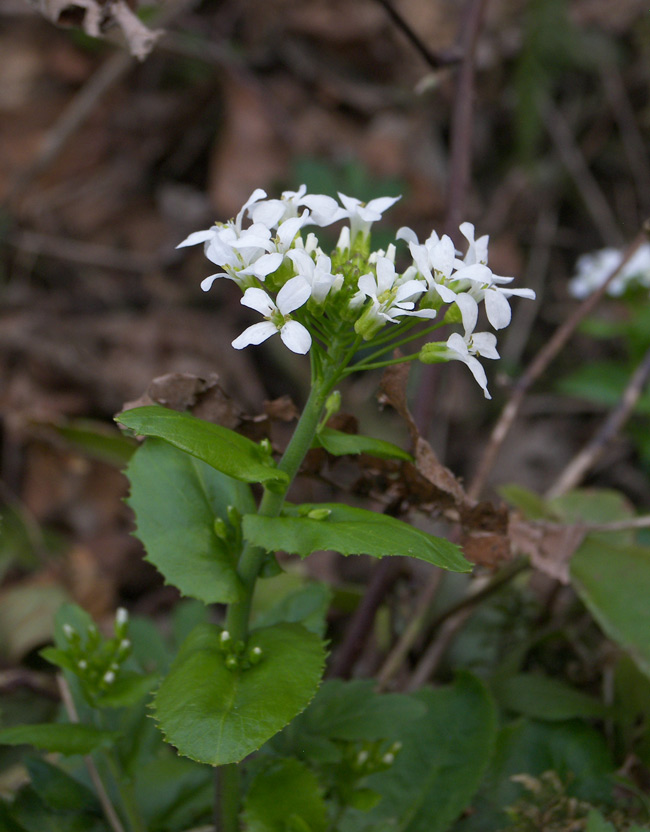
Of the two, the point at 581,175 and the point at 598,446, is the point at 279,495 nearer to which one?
the point at 598,446

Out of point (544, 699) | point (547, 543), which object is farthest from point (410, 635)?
point (547, 543)

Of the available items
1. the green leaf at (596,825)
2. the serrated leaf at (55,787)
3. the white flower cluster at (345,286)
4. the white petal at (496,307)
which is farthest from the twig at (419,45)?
the serrated leaf at (55,787)

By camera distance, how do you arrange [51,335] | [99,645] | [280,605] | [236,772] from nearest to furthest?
[236,772] < [99,645] < [280,605] < [51,335]

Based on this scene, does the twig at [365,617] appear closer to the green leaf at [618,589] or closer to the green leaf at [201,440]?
the green leaf at [618,589]

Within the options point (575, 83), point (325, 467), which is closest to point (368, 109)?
point (575, 83)

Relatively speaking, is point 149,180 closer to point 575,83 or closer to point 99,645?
point 575,83
